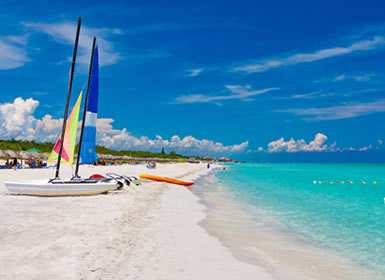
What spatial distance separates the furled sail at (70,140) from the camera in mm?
24312

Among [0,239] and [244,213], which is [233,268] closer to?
[0,239]

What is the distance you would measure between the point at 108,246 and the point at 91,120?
51.5ft

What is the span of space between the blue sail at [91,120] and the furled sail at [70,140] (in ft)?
2.09

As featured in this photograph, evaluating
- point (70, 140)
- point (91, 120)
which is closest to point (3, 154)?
point (91, 120)

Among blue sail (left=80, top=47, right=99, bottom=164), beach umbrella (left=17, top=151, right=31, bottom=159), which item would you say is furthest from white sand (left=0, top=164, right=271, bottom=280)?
beach umbrella (left=17, top=151, right=31, bottom=159)

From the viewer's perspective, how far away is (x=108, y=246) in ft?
35.2

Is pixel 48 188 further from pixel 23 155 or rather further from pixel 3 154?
pixel 23 155

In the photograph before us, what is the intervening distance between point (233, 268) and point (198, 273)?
3.57ft

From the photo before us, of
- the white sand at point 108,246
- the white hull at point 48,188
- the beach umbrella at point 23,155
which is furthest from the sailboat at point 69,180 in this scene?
the beach umbrella at point 23,155

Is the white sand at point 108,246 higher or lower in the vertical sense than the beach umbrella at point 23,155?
lower

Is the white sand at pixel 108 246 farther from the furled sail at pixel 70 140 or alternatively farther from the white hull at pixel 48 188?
the furled sail at pixel 70 140

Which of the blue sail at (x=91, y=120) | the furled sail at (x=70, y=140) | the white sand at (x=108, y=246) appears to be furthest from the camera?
the blue sail at (x=91, y=120)

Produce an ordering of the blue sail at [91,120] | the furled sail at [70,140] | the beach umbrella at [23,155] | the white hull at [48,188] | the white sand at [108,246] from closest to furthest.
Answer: the white sand at [108,246]
the white hull at [48,188]
the furled sail at [70,140]
the blue sail at [91,120]
the beach umbrella at [23,155]

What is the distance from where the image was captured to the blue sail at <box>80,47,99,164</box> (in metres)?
25.1
